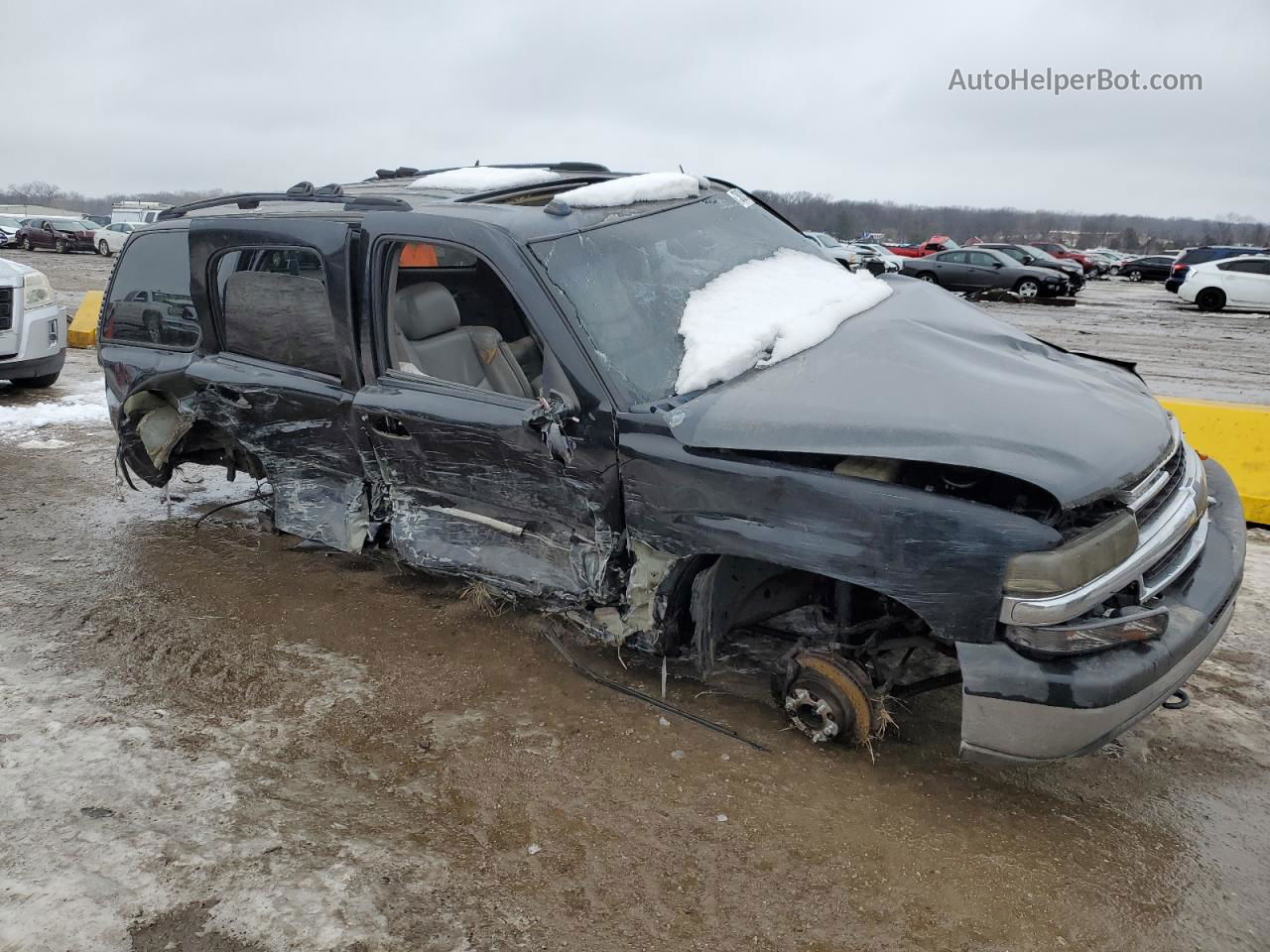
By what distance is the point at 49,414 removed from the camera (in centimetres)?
783

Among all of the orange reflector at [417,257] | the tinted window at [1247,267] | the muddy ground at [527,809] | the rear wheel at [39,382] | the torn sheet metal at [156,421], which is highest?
the tinted window at [1247,267]

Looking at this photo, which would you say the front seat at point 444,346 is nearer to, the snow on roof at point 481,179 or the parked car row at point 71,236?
the snow on roof at point 481,179

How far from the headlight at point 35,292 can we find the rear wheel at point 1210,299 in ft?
69.5

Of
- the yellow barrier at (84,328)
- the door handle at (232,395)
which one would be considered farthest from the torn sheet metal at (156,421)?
the yellow barrier at (84,328)

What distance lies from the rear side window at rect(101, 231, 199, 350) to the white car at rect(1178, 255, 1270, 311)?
21304 mm

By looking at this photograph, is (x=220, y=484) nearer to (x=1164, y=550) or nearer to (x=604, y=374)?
(x=604, y=374)

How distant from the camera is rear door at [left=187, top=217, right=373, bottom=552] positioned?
3812 mm

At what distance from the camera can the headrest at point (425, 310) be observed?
3766 mm

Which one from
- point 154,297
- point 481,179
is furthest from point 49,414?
point 481,179

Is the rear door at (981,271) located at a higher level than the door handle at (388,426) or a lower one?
higher

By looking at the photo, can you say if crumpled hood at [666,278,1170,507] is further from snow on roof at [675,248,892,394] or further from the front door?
the front door

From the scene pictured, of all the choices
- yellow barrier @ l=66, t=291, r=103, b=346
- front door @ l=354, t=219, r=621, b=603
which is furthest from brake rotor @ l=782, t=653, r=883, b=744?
yellow barrier @ l=66, t=291, r=103, b=346

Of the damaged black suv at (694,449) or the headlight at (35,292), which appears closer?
the damaged black suv at (694,449)

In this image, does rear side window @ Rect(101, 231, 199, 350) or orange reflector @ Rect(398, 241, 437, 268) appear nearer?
orange reflector @ Rect(398, 241, 437, 268)
